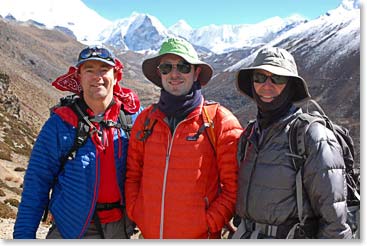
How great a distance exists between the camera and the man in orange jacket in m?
3.62

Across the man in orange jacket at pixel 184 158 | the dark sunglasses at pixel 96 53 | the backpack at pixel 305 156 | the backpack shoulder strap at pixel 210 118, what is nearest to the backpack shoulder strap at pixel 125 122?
the man in orange jacket at pixel 184 158

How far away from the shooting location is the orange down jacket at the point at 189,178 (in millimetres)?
3619

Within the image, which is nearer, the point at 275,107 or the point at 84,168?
the point at 275,107

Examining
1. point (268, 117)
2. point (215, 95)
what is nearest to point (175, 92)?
point (268, 117)

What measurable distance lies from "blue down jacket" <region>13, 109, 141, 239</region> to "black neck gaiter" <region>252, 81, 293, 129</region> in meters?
1.47

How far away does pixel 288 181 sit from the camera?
3150 mm

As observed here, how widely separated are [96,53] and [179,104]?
0.86 metres

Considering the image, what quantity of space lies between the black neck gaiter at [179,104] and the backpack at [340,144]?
0.87 metres

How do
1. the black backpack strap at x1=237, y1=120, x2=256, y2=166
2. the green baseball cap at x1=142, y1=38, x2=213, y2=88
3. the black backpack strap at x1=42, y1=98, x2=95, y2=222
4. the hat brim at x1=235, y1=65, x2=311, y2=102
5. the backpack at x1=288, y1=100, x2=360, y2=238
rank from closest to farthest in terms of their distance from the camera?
the backpack at x1=288, y1=100, x2=360, y2=238 < the hat brim at x1=235, y1=65, x2=311, y2=102 < the black backpack strap at x1=237, y1=120, x2=256, y2=166 < the green baseball cap at x1=142, y1=38, x2=213, y2=88 < the black backpack strap at x1=42, y1=98, x2=95, y2=222

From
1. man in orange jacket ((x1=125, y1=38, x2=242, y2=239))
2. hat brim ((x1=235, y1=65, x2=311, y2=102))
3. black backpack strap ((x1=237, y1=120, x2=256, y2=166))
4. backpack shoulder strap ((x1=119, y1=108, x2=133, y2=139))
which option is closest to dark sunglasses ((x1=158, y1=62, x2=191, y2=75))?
man in orange jacket ((x1=125, y1=38, x2=242, y2=239))

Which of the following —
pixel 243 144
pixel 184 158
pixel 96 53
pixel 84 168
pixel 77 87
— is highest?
pixel 96 53

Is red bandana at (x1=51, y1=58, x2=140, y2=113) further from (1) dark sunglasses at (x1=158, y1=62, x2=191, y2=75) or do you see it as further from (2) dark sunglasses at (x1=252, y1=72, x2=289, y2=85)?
(2) dark sunglasses at (x1=252, y1=72, x2=289, y2=85)

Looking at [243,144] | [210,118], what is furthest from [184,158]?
[243,144]

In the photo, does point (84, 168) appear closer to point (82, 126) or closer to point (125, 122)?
point (82, 126)
